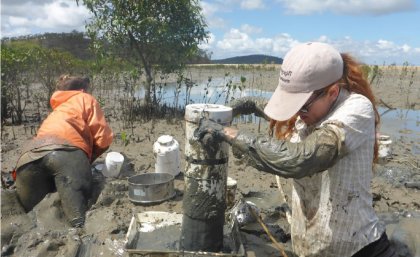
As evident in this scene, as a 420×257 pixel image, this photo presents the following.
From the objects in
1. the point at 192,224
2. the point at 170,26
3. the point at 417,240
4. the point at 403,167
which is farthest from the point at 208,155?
the point at 170,26

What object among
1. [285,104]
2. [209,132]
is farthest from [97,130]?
[285,104]

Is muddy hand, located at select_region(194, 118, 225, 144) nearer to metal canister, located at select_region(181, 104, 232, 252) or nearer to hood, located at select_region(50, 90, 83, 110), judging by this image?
metal canister, located at select_region(181, 104, 232, 252)

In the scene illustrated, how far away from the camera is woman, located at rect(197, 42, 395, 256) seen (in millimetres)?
1928

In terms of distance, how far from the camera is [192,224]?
2709mm

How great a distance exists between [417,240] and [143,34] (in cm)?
809

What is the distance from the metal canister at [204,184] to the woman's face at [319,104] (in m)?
0.58

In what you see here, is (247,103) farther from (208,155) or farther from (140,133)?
(140,133)

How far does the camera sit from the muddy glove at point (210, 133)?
2.20 m

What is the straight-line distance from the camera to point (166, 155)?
16.8 ft

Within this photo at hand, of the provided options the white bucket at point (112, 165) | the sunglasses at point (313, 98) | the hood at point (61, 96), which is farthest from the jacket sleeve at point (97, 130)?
the sunglasses at point (313, 98)

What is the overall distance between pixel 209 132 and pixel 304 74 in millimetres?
590

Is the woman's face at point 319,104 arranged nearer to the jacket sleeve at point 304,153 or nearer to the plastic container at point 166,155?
the jacket sleeve at point 304,153

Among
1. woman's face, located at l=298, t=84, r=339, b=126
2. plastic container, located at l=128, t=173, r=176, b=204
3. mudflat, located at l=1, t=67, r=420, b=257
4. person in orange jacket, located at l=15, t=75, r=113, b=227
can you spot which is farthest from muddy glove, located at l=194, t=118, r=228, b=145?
person in orange jacket, located at l=15, t=75, r=113, b=227

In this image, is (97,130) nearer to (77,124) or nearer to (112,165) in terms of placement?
(77,124)
